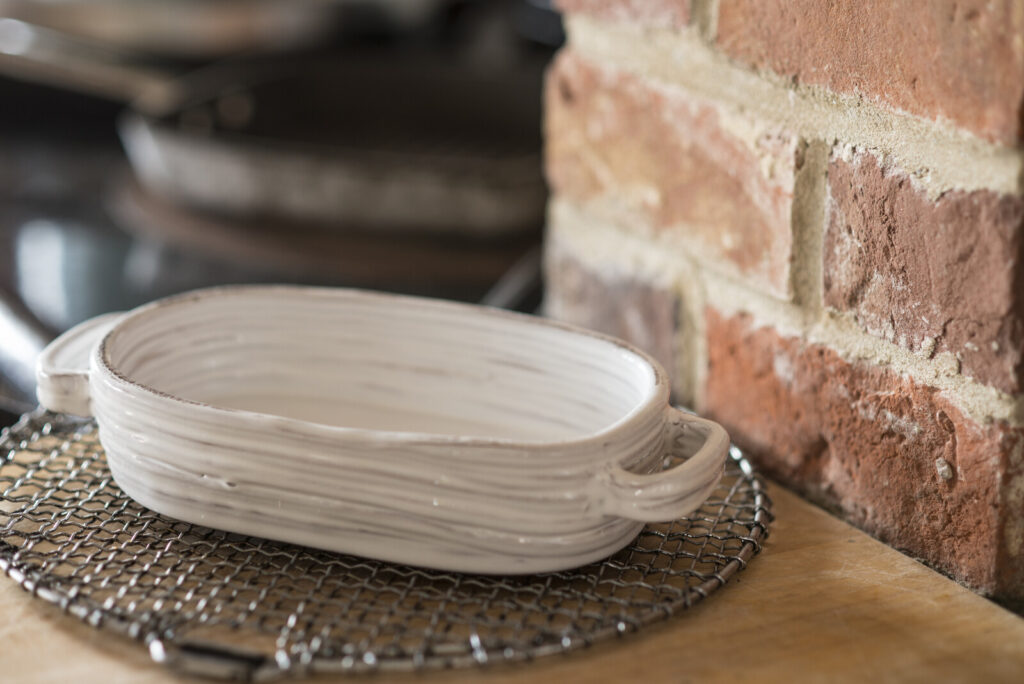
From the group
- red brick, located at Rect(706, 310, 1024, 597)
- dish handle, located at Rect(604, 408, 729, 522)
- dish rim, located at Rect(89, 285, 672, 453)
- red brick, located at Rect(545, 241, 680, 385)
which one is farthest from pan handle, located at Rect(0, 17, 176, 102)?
dish handle, located at Rect(604, 408, 729, 522)

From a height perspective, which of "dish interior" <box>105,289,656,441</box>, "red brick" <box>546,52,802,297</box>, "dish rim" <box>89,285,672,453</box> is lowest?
"dish interior" <box>105,289,656,441</box>

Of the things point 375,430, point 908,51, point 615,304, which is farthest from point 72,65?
point 908,51

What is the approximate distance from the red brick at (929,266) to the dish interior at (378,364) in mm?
136

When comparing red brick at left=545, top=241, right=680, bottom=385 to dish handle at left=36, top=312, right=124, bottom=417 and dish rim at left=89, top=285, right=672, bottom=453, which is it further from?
dish handle at left=36, top=312, right=124, bottom=417

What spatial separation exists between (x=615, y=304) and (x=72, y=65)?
2.73ft

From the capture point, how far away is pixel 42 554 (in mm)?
525

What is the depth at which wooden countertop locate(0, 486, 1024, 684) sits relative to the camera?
0.45m

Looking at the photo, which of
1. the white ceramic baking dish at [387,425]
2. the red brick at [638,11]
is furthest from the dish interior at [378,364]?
the red brick at [638,11]

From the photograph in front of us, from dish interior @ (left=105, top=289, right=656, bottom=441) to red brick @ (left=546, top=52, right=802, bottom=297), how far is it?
0.12 meters

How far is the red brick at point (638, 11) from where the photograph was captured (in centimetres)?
68

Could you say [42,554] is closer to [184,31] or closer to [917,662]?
[917,662]

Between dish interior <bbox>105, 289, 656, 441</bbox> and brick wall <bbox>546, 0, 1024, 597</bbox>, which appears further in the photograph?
dish interior <bbox>105, 289, 656, 441</bbox>

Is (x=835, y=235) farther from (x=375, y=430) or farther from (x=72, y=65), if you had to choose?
(x=72, y=65)

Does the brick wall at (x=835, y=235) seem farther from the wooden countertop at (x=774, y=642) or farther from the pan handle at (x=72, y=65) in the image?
the pan handle at (x=72, y=65)
